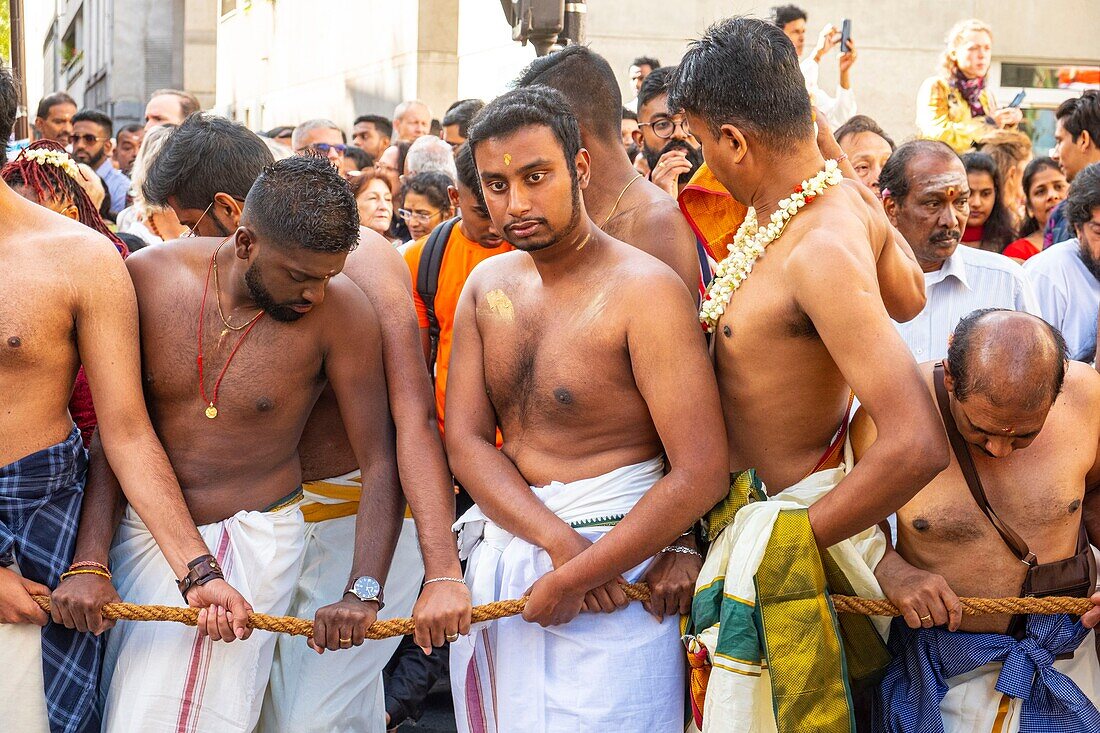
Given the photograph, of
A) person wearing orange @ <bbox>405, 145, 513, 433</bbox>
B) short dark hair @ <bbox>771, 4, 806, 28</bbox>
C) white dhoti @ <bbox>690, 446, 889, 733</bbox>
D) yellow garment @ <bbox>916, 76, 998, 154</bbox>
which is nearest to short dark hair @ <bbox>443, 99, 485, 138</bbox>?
short dark hair @ <bbox>771, 4, 806, 28</bbox>

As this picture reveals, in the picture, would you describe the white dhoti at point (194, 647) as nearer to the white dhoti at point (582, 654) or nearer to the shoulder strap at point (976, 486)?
the white dhoti at point (582, 654)

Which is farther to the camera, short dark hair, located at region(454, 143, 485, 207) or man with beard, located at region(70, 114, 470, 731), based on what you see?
short dark hair, located at region(454, 143, 485, 207)

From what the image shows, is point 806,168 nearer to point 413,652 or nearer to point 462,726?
point 462,726

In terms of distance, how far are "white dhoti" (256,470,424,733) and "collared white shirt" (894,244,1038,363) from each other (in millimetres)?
2110

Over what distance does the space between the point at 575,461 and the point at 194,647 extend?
1.11 m

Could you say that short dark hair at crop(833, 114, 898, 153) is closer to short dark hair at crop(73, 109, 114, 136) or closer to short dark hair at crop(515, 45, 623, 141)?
short dark hair at crop(515, 45, 623, 141)

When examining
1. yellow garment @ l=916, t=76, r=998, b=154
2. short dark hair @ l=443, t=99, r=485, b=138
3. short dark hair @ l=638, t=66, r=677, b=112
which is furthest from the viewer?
yellow garment @ l=916, t=76, r=998, b=154

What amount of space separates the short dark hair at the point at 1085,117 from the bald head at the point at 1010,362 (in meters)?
3.69

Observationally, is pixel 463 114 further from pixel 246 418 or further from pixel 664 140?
pixel 246 418

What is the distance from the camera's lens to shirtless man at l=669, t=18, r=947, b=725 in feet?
9.21

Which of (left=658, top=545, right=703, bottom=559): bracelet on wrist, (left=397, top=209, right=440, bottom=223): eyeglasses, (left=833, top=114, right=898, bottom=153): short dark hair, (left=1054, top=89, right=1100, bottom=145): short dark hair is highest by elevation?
(left=1054, top=89, right=1100, bottom=145): short dark hair

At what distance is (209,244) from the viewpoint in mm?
3455

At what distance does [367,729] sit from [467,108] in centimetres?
470

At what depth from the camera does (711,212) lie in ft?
12.1
